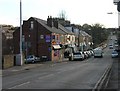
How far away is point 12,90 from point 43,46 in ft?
198

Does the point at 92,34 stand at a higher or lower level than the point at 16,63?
higher

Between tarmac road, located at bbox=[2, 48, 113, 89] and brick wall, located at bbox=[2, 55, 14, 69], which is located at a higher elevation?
brick wall, located at bbox=[2, 55, 14, 69]

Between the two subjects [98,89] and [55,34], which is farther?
[55,34]

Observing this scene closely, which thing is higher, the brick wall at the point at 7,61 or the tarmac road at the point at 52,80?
the brick wall at the point at 7,61

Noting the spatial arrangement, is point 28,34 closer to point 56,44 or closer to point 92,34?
point 56,44

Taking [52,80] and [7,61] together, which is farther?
[7,61]

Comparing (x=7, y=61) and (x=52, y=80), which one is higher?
(x=7, y=61)

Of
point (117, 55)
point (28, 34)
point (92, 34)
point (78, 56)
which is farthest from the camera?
point (92, 34)

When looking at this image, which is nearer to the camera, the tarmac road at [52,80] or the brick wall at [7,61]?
the tarmac road at [52,80]

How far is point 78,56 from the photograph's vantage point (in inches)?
2926

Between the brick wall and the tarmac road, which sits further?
the brick wall

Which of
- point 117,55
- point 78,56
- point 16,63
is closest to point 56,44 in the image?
point 78,56

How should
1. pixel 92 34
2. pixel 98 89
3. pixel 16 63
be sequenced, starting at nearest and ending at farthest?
1. pixel 98 89
2. pixel 16 63
3. pixel 92 34

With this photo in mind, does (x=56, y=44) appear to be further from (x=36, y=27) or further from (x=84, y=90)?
(x=84, y=90)
